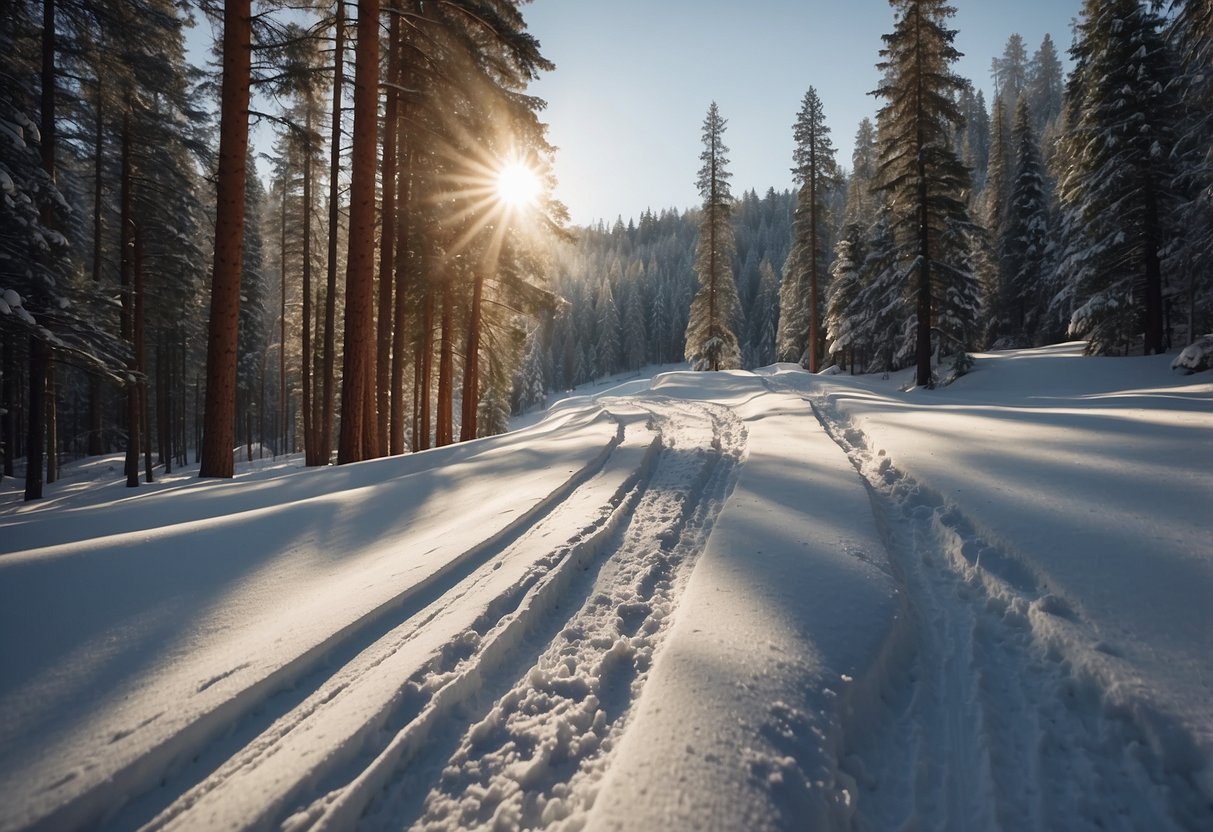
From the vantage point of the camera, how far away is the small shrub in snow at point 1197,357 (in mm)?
11125

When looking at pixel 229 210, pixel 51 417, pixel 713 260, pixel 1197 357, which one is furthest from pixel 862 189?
pixel 51 417

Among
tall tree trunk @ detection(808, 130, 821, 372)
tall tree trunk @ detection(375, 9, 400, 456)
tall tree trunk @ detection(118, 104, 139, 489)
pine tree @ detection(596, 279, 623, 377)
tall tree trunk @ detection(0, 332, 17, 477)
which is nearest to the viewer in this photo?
tall tree trunk @ detection(375, 9, 400, 456)

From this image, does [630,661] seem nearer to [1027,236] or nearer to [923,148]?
[923,148]

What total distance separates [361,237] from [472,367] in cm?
538

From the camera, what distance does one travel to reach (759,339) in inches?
2837

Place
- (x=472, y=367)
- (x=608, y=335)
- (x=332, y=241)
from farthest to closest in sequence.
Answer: (x=608, y=335) < (x=472, y=367) < (x=332, y=241)

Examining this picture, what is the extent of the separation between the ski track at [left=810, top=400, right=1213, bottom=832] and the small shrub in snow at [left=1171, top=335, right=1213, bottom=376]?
13962 millimetres

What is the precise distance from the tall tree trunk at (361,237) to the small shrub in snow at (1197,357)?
17927 mm

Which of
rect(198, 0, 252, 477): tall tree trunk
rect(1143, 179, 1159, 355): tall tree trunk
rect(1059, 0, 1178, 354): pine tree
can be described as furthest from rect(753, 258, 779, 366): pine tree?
rect(198, 0, 252, 477): tall tree trunk

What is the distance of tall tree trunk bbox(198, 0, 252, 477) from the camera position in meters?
6.04

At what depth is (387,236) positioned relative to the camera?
9695 mm

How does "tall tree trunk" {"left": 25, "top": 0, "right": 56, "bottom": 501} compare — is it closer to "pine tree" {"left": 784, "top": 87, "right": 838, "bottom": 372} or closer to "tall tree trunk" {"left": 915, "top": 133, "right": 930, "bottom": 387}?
"tall tree trunk" {"left": 915, "top": 133, "right": 930, "bottom": 387}

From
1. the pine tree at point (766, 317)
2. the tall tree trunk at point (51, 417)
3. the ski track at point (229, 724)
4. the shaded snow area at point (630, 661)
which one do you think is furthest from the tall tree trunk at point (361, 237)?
the pine tree at point (766, 317)

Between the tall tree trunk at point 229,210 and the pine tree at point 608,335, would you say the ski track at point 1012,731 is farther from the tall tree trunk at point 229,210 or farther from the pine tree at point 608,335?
the pine tree at point 608,335
